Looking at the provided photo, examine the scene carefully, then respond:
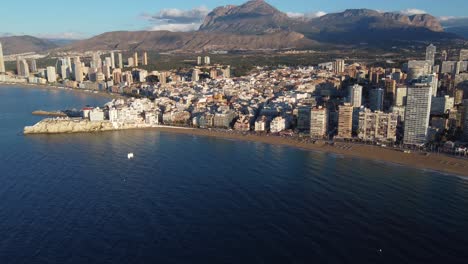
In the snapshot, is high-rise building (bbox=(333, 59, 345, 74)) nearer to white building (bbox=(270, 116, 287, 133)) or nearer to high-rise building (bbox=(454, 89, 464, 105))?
high-rise building (bbox=(454, 89, 464, 105))

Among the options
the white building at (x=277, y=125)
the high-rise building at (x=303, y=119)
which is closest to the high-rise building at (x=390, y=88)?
the high-rise building at (x=303, y=119)

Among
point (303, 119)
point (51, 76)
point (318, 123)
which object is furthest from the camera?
Answer: point (51, 76)

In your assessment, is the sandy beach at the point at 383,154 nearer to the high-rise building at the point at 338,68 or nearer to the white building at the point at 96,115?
the white building at the point at 96,115

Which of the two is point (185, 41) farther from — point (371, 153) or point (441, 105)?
point (371, 153)

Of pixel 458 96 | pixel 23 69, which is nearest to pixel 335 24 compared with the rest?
pixel 23 69

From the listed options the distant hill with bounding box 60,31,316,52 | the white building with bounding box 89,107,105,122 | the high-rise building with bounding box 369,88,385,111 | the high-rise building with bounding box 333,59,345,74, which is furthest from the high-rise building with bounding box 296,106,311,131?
the distant hill with bounding box 60,31,316,52

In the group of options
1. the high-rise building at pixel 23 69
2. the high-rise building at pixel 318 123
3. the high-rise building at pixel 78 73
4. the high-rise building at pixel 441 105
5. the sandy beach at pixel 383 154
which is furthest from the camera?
the high-rise building at pixel 23 69
